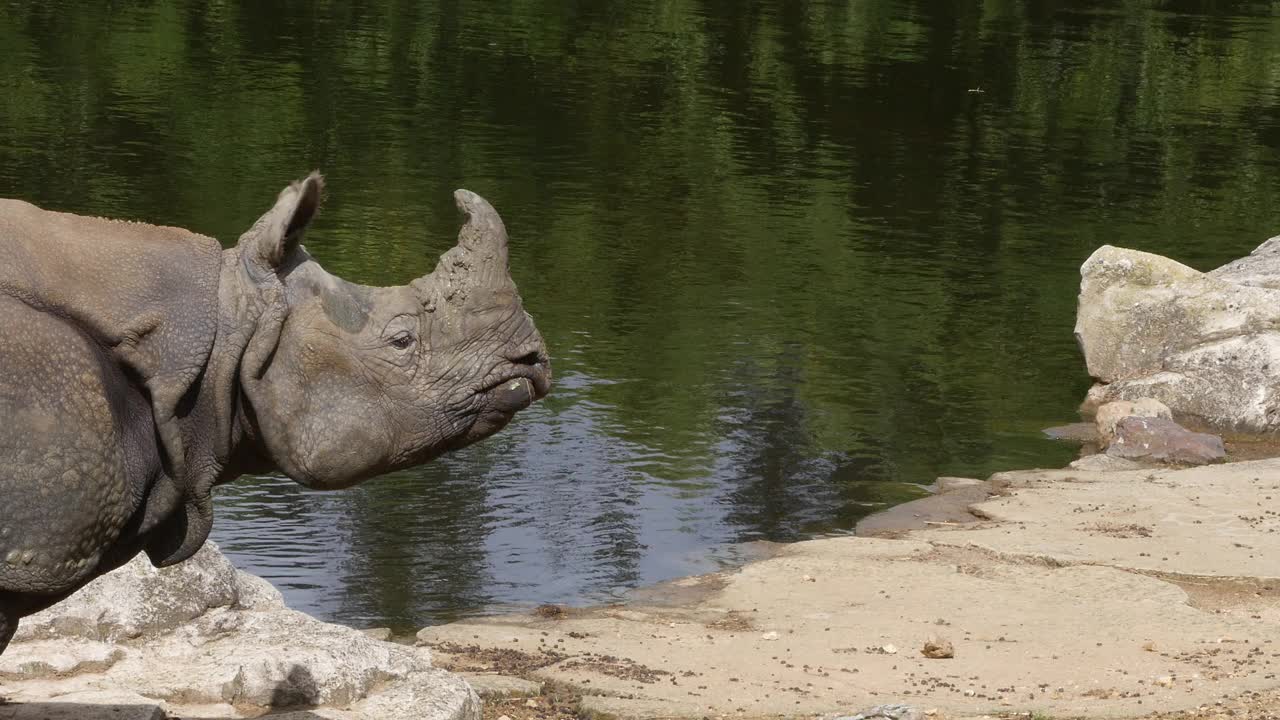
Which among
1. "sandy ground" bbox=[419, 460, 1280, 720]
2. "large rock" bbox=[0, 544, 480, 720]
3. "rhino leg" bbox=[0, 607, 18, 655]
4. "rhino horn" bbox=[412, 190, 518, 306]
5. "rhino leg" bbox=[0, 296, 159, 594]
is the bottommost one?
→ "sandy ground" bbox=[419, 460, 1280, 720]

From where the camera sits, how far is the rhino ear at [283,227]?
15.4 feet

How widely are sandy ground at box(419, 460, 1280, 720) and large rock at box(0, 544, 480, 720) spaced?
41.0 inches

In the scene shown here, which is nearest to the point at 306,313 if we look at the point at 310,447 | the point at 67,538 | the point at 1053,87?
the point at 310,447

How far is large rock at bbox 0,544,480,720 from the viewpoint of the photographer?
22.7 feet

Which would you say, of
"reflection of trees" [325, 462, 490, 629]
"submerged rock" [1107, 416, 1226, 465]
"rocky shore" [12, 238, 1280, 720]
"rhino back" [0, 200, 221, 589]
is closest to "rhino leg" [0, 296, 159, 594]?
"rhino back" [0, 200, 221, 589]

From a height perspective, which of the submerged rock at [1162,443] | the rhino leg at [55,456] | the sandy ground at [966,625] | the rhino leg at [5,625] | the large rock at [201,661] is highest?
the rhino leg at [55,456]

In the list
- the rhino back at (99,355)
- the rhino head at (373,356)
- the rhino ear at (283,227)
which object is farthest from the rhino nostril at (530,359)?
the rhino back at (99,355)

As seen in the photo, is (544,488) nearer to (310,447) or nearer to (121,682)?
(121,682)

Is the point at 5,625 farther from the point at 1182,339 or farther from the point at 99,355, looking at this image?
the point at 1182,339

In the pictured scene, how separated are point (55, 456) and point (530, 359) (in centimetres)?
122

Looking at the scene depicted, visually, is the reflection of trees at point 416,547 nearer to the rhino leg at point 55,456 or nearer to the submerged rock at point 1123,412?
the submerged rock at point 1123,412

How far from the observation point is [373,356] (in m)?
4.94

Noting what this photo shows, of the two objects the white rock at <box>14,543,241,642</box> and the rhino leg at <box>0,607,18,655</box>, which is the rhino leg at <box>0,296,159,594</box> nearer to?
the rhino leg at <box>0,607,18,655</box>

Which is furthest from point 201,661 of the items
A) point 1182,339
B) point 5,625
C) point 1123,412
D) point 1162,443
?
point 1182,339
